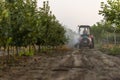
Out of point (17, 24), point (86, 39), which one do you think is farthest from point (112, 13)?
point (86, 39)

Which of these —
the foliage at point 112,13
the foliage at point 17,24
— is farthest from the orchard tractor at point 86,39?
the foliage at point 112,13

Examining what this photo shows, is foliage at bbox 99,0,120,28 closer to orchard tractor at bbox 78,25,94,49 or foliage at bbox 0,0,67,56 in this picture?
foliage at bbox 0,0,67,56

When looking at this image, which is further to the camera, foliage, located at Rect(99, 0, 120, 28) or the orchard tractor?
the orchard tractor

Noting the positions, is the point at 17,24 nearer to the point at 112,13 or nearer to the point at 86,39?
the point at 112,13

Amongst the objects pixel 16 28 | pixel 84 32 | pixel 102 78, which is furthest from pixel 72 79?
pixel 84 32

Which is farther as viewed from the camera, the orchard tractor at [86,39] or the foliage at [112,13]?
the orchard tractor at [86,39]

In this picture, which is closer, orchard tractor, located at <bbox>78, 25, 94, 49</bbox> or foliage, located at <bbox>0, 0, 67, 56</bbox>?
foliage, located at <bbox>0, 0, 67, 56</bbox>

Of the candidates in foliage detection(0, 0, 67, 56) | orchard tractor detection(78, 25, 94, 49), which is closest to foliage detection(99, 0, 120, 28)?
foliage detection(0, 0, 67, 56)

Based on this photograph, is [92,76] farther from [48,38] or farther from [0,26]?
[48,38]

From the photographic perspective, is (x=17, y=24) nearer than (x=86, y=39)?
Yes

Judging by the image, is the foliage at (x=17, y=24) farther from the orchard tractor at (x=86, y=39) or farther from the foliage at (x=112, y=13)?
the orchard tractor at (x=86, y=39)

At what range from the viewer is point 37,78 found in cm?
1498

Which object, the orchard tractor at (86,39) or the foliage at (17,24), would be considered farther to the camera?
the orchard tractor at (86,39)

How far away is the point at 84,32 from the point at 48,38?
11007 millimetres
